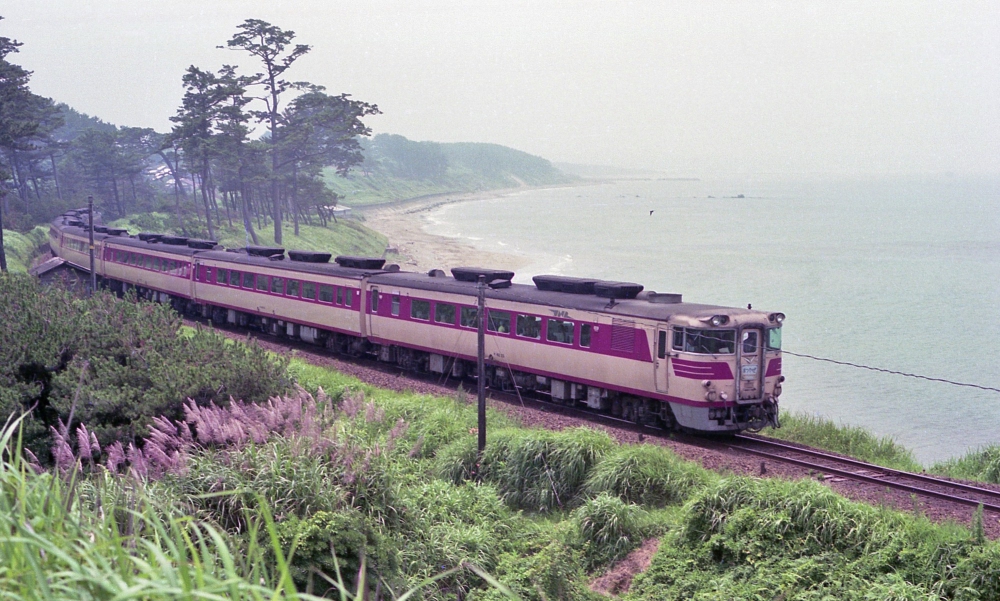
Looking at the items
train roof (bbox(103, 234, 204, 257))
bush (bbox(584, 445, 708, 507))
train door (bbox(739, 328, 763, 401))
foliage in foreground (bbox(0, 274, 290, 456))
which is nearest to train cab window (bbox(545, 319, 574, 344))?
train door (bbox(739, 328, 763, 401))

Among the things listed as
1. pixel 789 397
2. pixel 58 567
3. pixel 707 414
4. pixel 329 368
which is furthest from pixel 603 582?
pixel 789 397

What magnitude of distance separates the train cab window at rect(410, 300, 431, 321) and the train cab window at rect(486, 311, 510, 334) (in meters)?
2.19

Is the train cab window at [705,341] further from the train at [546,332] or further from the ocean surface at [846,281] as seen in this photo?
the ocean surface at [846,281]

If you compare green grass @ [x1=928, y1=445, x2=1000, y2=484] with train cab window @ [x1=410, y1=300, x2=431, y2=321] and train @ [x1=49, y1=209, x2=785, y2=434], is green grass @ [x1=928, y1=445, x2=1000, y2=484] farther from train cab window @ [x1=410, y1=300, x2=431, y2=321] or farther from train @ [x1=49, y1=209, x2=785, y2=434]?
train cab window @ [x1=410, y1=300, x2=431, y2=321]

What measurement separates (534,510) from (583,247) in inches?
2910

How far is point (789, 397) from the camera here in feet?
122

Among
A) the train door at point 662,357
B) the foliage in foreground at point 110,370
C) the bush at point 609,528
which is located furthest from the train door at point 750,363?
the foliage in foreground at point 110,370

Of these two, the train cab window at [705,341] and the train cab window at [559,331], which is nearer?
the train cab window at [705,341]

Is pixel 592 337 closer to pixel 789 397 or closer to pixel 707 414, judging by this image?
pixel 707 414

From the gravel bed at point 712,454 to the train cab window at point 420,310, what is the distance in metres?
1.69

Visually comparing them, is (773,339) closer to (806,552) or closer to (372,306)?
(806,552)

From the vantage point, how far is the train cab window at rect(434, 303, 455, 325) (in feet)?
75.8

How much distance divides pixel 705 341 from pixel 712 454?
2141 millimetres

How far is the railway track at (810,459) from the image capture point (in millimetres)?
14938
